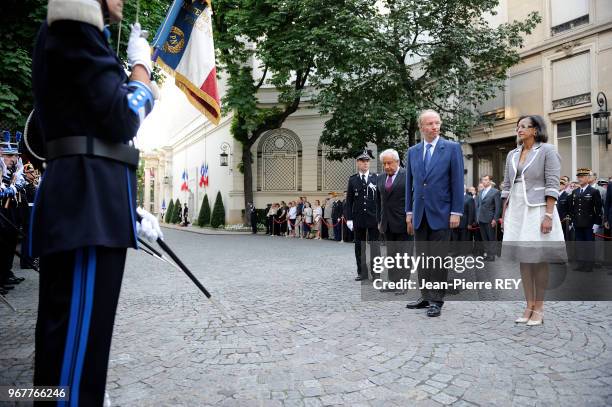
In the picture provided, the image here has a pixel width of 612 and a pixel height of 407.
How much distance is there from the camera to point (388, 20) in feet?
57.6

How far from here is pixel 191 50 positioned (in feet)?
12.4

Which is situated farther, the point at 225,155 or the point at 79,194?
the point at 225,155

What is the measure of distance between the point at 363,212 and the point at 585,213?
18.1ft

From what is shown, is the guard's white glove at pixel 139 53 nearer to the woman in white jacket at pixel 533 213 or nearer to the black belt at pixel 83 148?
the black belt at pixel 83 148

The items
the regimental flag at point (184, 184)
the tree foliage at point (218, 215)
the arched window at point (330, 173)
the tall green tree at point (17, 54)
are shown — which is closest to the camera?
the tall green tree at point (17, 54)

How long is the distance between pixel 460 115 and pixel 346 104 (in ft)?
15.3

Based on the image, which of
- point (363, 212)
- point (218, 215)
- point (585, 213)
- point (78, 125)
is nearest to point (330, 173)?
point (218, 215)

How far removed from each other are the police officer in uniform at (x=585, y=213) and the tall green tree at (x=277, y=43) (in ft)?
33.3

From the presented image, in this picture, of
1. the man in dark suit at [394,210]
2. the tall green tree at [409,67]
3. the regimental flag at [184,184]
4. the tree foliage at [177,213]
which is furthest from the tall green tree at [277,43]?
the tree foliage at [177,213]

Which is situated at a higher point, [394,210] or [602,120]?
[602,120]

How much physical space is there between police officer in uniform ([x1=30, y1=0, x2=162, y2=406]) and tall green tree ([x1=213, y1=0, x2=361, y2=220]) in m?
16.5

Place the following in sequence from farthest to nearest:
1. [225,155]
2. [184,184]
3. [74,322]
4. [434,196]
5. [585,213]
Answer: [184,184] → [225,155] → [585,213] → [434,196] → [74,322]

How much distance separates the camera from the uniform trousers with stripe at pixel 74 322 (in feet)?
6.25

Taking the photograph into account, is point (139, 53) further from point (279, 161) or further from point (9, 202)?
point (279, 161)
